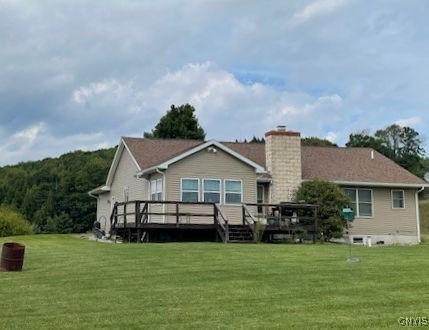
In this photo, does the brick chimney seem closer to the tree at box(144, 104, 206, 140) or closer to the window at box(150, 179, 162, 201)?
the window at box(150, 179, 162, 201)

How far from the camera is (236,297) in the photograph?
434 inches

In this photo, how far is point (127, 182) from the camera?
33.3 meters

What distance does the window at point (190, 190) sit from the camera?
2794 centimetres

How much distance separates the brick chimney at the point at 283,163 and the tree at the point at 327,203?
4.17 feet

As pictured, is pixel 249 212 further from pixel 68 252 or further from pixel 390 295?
pixel 390 295

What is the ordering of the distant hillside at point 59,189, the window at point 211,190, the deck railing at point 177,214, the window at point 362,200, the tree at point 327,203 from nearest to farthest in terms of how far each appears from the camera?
the deck railing at point 177,214 → the tree at point 327,203 → the window at point 211,190 → the window at point 362,200 → the distant hillside at point 59,189

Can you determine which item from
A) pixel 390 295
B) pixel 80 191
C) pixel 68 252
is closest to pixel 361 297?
pixel 390 295

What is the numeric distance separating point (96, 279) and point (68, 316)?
3.49 m

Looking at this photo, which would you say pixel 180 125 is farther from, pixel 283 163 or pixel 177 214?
pixel 177 214

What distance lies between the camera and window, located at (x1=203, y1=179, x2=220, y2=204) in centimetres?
2819

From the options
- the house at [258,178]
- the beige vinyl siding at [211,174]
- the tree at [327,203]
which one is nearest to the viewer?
the beige vinyl siding at [211,174]

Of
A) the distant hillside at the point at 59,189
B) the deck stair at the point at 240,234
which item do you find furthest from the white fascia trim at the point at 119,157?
the distant hillside at the point at 59,189

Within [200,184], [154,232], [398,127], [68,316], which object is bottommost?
[68,316]

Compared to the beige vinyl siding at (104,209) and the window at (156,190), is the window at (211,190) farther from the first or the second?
the beige vinyl siding at (104,209)
